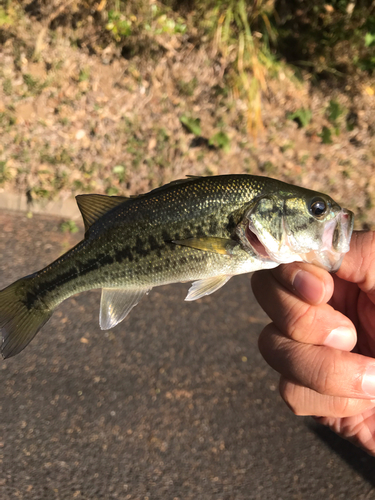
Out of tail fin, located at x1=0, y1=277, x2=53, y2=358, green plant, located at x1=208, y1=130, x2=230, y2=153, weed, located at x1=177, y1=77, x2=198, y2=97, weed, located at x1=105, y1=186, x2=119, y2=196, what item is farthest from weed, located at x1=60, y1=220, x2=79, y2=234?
tail fin, located at x1=0, y1=277, x2=53, y2=358

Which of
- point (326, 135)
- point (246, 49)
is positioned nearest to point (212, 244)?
point (326, 135)

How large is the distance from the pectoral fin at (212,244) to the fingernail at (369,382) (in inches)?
36.6

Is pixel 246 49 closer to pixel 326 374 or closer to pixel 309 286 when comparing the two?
pixel 309 286

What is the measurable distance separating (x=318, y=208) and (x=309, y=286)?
448 millimetres

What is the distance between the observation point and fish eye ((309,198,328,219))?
1.78 metres

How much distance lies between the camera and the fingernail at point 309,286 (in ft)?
6.68

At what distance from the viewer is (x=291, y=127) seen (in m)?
6.20

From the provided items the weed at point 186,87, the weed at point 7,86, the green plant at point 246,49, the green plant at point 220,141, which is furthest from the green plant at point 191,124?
the weed at point 7,86

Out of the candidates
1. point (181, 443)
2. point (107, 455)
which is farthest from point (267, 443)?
point (107, 455)

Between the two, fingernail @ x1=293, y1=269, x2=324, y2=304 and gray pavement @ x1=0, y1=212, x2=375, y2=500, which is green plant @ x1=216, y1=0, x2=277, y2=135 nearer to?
gray pavement @ x1=0, y1=212, x2=375, y2=500

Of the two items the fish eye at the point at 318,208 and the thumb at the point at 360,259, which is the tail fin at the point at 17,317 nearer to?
the fish eye at the point at 318,208

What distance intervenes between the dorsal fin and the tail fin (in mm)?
478

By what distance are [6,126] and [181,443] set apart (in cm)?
420

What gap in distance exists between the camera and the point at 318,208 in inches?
70.4
